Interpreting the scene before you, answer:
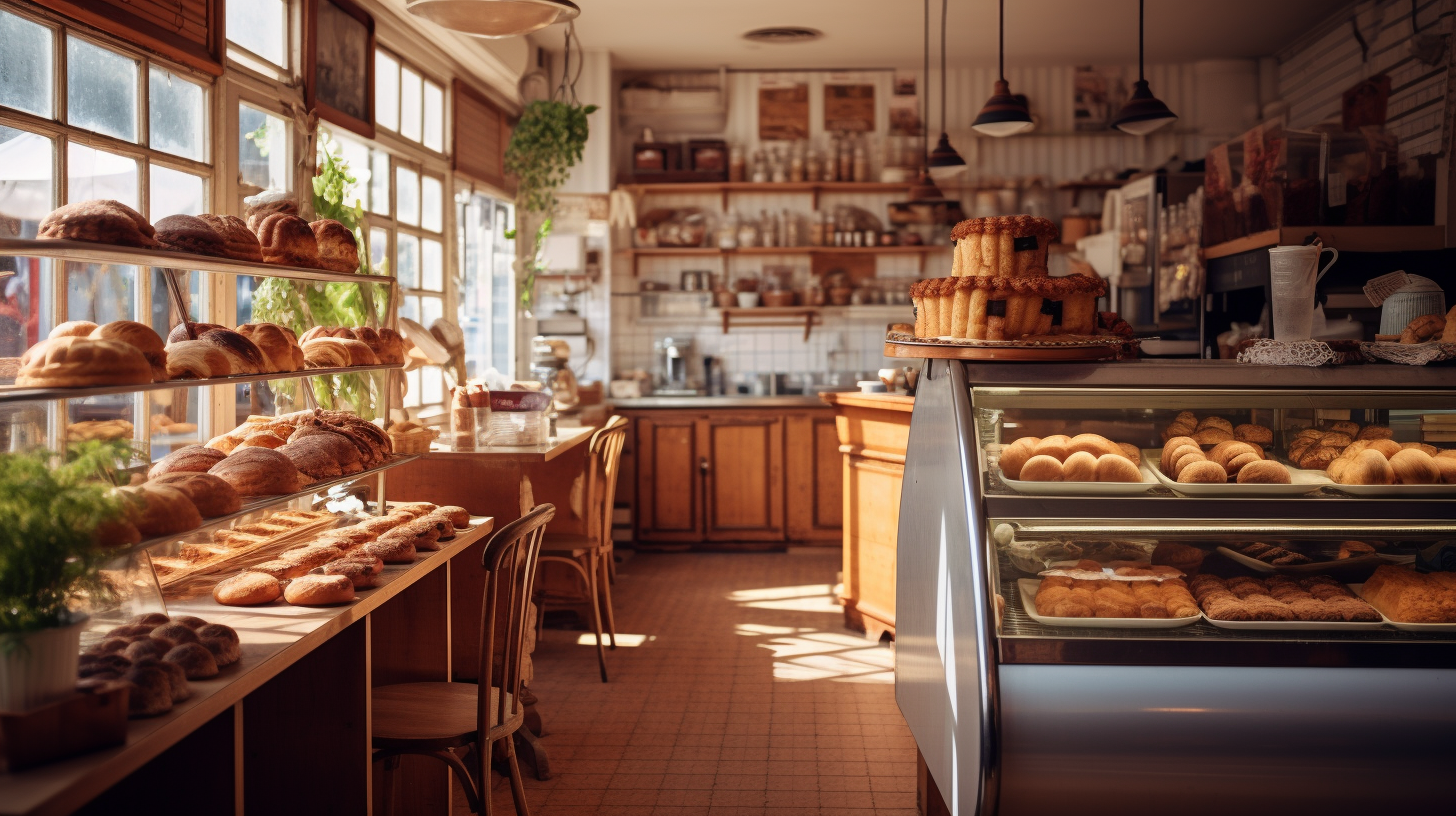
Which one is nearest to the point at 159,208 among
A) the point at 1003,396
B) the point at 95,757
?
the point at 95,757

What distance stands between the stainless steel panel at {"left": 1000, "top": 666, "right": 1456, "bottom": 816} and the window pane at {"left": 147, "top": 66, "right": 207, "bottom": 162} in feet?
9.49

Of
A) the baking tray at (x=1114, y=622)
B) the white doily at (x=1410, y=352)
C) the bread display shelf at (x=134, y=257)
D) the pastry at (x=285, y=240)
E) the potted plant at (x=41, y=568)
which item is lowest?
the baking tray at (x=1114, y=622)

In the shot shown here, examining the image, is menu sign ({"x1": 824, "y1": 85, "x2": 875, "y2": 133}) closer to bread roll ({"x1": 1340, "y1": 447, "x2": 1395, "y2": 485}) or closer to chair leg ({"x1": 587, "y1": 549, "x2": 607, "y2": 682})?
chair leg ({"x1": 587, "y1": 549, "x2": 607, "y2": 682})

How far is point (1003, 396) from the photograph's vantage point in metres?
2.37

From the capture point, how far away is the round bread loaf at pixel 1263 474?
2.26 meters

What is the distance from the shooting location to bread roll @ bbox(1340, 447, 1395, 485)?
7.36 ft

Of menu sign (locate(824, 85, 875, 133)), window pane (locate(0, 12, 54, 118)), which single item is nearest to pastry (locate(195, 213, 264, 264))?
window pane (locate(0, 12, 54, 118))

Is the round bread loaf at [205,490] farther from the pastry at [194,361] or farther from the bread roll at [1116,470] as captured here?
the bread roll at [1116,470]

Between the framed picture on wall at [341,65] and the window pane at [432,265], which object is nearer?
the framed picture on wall at [341,65]

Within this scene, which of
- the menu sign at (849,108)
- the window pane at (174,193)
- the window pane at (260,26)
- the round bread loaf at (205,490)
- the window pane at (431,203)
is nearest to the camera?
the round bread loaf at (205,490)

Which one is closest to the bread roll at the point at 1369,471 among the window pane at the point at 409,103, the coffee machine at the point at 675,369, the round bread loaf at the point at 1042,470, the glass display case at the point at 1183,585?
the glass display case at the point at 1183,585

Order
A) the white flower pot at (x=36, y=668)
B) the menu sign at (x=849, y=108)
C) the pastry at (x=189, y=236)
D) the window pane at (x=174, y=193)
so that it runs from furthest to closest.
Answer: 1. the menu sign at (x=849, y=108)
2. the window pane at (x=174, y=193)
3. the pastry at (x=189, y=236)
4. the white flower pot at (x=36, y=668)

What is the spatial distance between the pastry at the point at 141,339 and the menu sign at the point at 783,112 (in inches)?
251

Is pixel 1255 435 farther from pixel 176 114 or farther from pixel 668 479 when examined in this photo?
pixel 668 479
